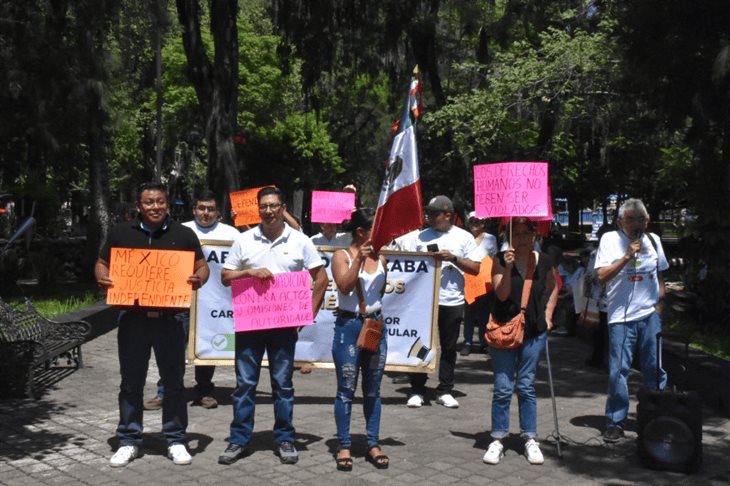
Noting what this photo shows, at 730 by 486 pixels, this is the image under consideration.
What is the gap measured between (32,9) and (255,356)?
35.6ft

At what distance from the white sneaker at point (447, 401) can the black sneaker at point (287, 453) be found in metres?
2.32

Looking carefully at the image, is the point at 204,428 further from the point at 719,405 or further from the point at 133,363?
the point at 719,405

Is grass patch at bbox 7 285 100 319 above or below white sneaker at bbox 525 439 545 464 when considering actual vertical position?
above

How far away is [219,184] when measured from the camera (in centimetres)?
1781

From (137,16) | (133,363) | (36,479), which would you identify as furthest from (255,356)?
(137,16)

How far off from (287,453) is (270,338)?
2.56ft

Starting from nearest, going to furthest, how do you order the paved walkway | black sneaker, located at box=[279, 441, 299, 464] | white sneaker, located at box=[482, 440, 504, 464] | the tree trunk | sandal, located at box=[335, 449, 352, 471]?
the paved walkway
sandal, located at box=[335, 449, 352, 471]
black sneaker, located at box=[279, 441, 299, 464]
white sneaker, located at box=[482, 440, 504, 464]
the tree trunk

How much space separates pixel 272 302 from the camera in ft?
21.8

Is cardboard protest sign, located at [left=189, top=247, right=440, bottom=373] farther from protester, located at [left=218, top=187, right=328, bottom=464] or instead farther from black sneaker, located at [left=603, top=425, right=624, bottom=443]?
protester, located at [left=218, top=187, right=328, bottom=464]

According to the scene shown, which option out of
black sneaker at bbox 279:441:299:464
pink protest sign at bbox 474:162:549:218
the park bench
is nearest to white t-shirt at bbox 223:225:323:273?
black sneaker at bbox 279:441:299:464

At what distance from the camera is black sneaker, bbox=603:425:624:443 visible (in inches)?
289

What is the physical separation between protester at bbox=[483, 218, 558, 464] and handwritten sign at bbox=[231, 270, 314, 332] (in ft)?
4.35

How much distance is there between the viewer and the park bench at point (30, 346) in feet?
28.3

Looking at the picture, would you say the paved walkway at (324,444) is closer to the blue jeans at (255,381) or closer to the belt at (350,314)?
the blue jeans at (255,381)
